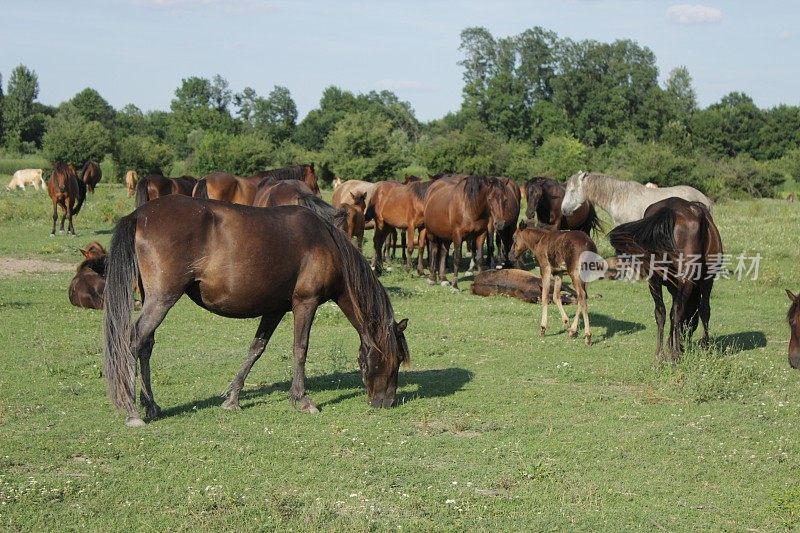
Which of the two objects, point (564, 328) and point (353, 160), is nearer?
point (564, 328)

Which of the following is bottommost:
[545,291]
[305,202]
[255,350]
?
[255,350]

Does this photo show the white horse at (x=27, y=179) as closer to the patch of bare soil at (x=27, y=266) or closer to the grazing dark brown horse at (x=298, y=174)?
the patch of bare soil at (x=27, y=266)

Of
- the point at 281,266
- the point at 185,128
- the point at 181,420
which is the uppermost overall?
the point at 185,128

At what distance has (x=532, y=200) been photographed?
20203 mm

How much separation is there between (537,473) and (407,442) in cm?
123

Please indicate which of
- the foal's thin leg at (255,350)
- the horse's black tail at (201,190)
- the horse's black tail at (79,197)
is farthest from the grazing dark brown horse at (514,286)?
the horse's black tail at (79,197)

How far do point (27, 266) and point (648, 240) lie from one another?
13955 mm

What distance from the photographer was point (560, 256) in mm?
12398

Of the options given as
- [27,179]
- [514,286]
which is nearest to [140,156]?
[27,179]

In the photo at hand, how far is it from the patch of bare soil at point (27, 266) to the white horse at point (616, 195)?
10812 millimetres

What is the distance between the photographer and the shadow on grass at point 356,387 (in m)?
8.45

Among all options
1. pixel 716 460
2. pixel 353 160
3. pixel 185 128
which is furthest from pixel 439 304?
pixel 185 128

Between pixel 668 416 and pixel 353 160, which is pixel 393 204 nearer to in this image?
pixel 668 416

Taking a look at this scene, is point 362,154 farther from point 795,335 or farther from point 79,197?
point 795,335
